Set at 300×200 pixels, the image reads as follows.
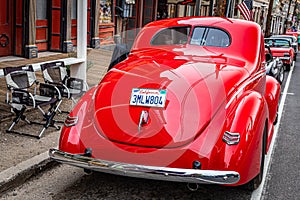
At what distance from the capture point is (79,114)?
448 cm

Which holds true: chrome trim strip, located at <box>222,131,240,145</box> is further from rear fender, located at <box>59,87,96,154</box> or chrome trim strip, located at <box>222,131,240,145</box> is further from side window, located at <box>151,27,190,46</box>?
side window, located at <box>151,27,190,46</box>

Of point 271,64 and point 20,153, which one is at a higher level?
point 271,64

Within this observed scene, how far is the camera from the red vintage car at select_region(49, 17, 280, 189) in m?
3.89

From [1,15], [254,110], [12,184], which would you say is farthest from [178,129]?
[1,15]

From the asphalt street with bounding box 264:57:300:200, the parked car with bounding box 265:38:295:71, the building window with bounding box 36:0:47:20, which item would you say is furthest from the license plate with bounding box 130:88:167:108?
the parked car with bounding box 265:38:295:71

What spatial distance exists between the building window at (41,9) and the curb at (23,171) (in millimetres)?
9198

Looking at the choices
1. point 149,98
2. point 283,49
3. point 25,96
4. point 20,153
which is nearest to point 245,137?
point 149,98

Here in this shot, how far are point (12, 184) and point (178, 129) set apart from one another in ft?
6.43

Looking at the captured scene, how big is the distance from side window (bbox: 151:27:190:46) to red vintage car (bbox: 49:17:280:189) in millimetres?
710

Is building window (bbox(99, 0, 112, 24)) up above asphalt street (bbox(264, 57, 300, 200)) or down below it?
above

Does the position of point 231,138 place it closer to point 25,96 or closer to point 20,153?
point 20,153

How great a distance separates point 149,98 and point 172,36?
183 centimetres

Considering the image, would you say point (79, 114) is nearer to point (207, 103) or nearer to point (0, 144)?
point (207, 103)

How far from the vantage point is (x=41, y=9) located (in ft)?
45.0
